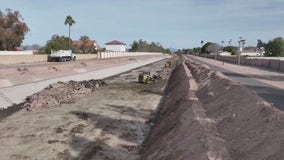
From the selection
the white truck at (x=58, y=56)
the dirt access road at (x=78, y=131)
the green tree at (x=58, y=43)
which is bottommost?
the dirt access road at (x=78, y=131)

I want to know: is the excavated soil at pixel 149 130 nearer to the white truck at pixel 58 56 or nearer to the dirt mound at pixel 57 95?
the dirt mound at pixel 57 95

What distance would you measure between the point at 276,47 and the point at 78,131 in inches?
6817

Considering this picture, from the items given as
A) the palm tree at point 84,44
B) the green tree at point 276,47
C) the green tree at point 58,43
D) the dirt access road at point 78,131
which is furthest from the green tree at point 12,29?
the green tree at point 276,47

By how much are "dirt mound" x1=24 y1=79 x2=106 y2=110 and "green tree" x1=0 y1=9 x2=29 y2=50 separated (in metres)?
68.5

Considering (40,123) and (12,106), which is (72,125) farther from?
(12,106)

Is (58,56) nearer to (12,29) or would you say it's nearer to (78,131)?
(12,29)

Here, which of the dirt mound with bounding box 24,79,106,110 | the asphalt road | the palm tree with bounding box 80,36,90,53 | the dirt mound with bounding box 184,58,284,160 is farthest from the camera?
the palm tree with bounding box 80,36,90,53

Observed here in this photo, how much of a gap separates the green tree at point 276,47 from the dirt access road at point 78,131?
157030 millimetres

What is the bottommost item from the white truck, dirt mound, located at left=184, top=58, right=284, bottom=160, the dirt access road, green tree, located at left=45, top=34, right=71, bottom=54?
the dirt access road

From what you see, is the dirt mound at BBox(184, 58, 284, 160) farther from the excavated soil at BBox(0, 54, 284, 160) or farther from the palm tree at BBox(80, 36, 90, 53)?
the palm tree at BBox(80, 36, 90, 53)

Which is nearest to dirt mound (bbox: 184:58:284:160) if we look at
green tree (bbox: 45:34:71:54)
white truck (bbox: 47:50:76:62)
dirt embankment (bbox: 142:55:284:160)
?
dirt embankment (bbox: 142:55:284:160)

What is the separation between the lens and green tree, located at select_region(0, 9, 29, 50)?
109 metres

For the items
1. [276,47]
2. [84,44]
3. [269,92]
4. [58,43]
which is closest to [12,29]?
[58,43]

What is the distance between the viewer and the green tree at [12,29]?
109 meters
